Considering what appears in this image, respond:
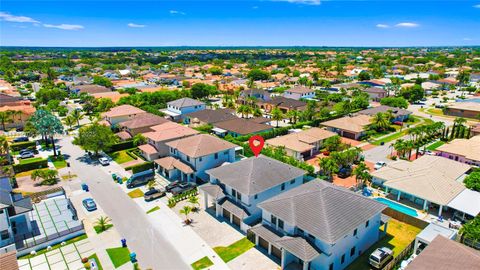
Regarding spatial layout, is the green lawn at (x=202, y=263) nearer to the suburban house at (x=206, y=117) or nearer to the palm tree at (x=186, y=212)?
the palm tree at (x=186, y=212)

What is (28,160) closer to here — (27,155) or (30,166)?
(27,155)

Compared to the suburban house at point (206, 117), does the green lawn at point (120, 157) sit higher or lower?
lower

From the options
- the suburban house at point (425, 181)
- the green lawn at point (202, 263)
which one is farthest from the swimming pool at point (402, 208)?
the green lawn at point (202, 263)

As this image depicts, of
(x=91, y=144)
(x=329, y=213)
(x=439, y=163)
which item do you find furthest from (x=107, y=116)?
(x=439, y=163)

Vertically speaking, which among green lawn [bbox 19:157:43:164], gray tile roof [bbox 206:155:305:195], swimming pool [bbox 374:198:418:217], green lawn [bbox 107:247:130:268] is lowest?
green lawn [bbox 107:247:130:268]

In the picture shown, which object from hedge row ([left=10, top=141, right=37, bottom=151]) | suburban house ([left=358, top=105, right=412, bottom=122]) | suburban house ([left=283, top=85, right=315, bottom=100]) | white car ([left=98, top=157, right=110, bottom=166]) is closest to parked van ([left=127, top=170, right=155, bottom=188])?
white car ([left=98, top=157, right=110, bottom=166])

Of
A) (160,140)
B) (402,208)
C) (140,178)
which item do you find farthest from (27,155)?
(402,208)

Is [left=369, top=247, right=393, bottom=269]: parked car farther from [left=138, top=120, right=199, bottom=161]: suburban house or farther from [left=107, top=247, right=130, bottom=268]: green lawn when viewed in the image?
[left=138, top=120, right=199, bottom=161]: suburban house
